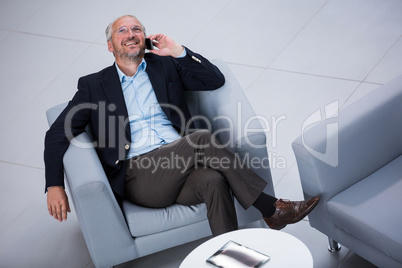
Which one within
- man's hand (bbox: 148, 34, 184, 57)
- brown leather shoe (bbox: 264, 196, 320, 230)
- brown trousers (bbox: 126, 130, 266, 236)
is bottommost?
brown leather shoe (bbox: 264, 196, 320, 230)

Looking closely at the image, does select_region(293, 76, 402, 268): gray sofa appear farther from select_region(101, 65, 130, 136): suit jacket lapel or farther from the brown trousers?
select_region(101, 65, 130, 136): suit jacket lapel

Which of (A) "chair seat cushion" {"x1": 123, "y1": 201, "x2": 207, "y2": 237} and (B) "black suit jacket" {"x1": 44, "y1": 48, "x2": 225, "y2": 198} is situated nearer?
(A) "chair seat cushion" {"x1": 123, "y1": 201, "x2": 207, "y2": 237}

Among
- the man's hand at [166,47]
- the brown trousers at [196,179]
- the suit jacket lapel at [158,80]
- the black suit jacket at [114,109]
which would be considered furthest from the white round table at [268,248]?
the man's hand at [166,47]

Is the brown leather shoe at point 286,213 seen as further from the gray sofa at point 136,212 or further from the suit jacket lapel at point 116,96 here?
the suit jacket lapel at point 116,96

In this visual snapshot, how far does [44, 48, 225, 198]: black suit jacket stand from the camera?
276cm

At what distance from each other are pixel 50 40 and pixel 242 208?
301cm

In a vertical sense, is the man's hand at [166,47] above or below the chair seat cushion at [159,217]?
above

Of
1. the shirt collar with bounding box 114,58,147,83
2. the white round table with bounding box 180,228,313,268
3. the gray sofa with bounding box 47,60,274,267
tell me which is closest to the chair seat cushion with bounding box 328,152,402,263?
the white round table with bounding box 180,228,313,268

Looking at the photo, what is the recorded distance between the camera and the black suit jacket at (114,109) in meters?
2.76

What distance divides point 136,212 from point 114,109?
1.81 feet

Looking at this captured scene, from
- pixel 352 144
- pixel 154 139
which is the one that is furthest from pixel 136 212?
pixel 352 144

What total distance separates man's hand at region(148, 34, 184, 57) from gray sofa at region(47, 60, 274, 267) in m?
0.36

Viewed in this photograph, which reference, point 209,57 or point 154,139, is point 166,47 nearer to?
point 154,139

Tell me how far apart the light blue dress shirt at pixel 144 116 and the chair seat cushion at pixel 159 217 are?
32cm
